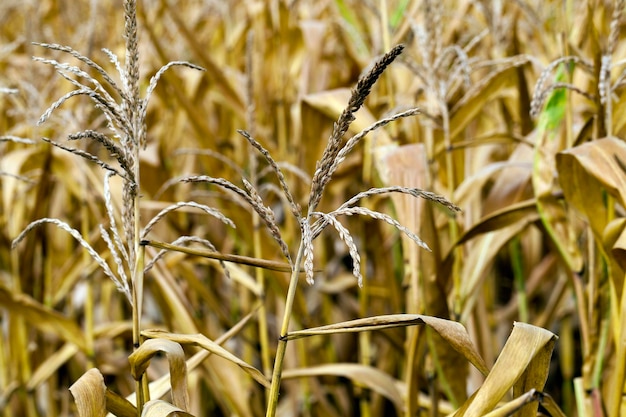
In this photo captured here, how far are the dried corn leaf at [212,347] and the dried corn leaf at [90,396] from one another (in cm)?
7

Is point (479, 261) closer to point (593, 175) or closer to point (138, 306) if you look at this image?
point (593, 175)

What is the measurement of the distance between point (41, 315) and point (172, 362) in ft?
2.47

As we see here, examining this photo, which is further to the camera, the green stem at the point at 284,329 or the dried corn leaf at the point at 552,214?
the dried corn leaf at the point at 552,214

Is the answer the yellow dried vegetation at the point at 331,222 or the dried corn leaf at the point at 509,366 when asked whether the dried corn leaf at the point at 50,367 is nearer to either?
the yellow dried vegetation at the point at 331,222

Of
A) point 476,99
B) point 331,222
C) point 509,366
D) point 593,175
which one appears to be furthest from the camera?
point 476,99

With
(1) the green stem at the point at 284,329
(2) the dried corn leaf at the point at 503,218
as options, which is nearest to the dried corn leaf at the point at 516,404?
(1) the green stem at the point at 284,329

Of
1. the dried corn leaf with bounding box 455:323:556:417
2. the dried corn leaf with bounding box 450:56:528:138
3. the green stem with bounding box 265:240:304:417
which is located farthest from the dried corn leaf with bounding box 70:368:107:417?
the dried corn leaf with bounding box 450:56:528:138

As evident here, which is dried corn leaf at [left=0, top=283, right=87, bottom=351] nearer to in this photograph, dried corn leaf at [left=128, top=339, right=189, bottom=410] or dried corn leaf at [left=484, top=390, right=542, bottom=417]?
dried corn leaf at [left=128, top=339, right=189, bottom=410]

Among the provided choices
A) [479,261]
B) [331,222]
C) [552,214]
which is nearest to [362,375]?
[479,261]

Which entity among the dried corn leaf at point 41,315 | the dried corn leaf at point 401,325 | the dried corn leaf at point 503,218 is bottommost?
the dried corn leaf at point 41,315

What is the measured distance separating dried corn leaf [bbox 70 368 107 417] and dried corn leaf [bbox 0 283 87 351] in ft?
2.28

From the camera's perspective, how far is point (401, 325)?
2.04 ft

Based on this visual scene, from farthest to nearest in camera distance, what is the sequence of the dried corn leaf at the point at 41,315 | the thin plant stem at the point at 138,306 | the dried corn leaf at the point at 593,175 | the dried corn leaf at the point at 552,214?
the dried corn leaf at the point at 41,315 → the dried corn leaf at the point at 552,214 → the dried corn leaf at the point at 593,175 → the thin plant stem at the point at 138,306

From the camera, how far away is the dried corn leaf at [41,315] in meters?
1.28
